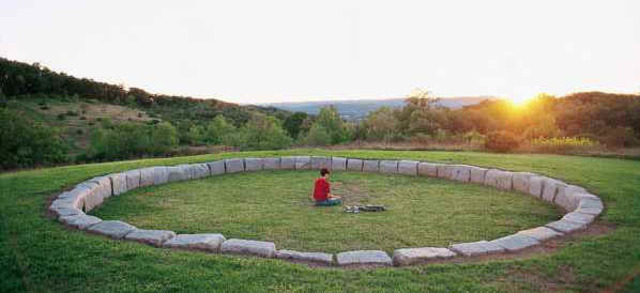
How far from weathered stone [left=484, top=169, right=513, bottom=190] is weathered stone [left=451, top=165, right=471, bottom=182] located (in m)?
0.43

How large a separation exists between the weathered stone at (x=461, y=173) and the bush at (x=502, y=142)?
4112 millimetres

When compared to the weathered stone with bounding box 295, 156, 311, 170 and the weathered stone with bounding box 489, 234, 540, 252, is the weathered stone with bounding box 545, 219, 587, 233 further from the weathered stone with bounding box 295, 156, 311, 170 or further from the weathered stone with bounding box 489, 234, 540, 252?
the weathered stone with bounding box 295, 156, 311, 170

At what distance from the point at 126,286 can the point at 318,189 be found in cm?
412

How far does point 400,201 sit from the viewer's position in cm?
757

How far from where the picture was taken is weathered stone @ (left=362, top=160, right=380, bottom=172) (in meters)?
10.7

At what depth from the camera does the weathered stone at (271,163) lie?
11.1 metres

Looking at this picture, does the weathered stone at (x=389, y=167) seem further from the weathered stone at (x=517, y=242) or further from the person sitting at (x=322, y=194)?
the weathered stone at (x=517, y=242)

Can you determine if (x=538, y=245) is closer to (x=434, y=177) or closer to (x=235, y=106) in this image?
(x=434, y=177)

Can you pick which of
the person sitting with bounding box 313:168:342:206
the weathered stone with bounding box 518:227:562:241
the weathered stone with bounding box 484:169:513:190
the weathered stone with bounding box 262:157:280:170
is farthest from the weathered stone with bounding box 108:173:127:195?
the weathered stone with bounding box 484:169:513:190

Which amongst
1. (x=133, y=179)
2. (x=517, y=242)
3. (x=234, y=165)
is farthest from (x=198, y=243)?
(x=234, y=165)

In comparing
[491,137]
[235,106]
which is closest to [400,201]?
[491,137]

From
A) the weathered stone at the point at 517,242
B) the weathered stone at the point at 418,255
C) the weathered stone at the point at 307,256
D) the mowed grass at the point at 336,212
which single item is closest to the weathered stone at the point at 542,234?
the weathered stone at the point at 517,242

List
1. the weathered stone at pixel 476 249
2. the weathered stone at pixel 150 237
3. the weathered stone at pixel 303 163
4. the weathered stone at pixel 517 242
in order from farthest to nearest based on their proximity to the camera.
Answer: the weathered stone at pixel 303 163
the weathered stone at pixel 150 237
the weathered stone at pixel 517 242
the weathered stone at pixel 476 249

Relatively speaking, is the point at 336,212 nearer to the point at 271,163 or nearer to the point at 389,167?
the point at 389,167
